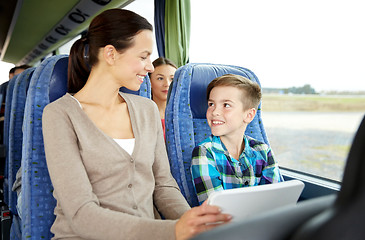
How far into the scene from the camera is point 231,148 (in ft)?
5.59

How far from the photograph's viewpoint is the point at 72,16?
6.87m

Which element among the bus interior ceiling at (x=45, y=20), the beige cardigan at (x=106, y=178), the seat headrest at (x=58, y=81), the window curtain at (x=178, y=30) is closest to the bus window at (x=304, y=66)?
the window curtain at (x=178, y=30)

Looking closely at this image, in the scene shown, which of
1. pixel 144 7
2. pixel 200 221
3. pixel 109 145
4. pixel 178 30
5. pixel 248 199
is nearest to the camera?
pixel 248 199

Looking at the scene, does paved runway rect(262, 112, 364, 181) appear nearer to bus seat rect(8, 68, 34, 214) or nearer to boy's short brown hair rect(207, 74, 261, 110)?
boy's short brown hair rect(207, 74, 261, 110)

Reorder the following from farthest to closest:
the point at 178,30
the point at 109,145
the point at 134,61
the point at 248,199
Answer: the point at 178,30
the point at 134,61
the point at 109,145
the point at 248,199

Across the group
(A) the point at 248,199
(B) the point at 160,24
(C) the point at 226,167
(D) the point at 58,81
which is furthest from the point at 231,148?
(B) the point at 160,24

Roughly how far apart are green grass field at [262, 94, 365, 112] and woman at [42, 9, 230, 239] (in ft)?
3.76

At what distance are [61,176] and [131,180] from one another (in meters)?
0.27

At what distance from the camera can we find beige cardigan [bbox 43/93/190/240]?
3.39 feet

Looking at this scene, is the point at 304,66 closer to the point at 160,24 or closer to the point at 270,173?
the point at 270,173

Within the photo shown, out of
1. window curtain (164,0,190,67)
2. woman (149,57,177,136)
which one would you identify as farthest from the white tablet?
window curtain (164,0,190,67)

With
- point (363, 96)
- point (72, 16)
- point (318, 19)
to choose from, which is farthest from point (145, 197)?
point (72, 16)

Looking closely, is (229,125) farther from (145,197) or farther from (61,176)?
(61,176)

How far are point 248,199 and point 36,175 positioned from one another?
1.03 meters
